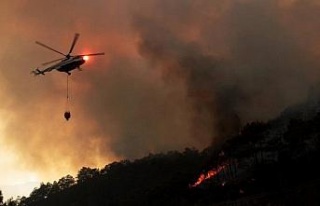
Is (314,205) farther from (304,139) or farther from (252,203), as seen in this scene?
(304,139)

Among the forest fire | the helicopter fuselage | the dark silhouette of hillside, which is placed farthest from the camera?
the forest fire

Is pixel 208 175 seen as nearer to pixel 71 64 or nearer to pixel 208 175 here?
pixel 208 175

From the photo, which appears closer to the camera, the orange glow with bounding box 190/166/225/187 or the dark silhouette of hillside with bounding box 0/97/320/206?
the dark silhouette of hillside with bounding box 0/97/320/206

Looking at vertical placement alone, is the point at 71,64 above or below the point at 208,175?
above

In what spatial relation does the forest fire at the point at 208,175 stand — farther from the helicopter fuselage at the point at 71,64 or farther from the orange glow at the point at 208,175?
the helicopter fuselage at the point at 71,64

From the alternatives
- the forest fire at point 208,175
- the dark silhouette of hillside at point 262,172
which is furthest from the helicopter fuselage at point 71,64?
the forest fire at point 208,175

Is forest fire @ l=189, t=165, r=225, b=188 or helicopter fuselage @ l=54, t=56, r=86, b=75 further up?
helicopter fuselage @ l=54, t=56, r=86, b=75

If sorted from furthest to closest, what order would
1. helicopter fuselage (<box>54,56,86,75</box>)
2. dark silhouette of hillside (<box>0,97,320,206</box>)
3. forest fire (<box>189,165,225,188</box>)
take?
forest fire (<box>189,165,225,188</box>) → dark silhouette of hillside (<box>0,97,320,206</box>) → helicopter fuselage (<box>54,56,86,75</box>)

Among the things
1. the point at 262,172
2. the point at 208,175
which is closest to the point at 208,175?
the point at 208,175

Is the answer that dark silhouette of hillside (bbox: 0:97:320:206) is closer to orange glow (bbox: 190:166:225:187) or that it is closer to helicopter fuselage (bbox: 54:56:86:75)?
orange glow (bbox: 190:166:225:187)

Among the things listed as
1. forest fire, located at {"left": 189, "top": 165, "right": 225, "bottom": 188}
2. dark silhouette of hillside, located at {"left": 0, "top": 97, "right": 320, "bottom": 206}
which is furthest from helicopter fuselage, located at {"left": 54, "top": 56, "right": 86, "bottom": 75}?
forest fire, located at {"left": 189, "top": 165, "right": 225, "bottom": 188}

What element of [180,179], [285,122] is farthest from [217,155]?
[285,122]

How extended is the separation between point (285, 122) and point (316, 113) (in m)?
9.75

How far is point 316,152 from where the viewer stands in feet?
400
